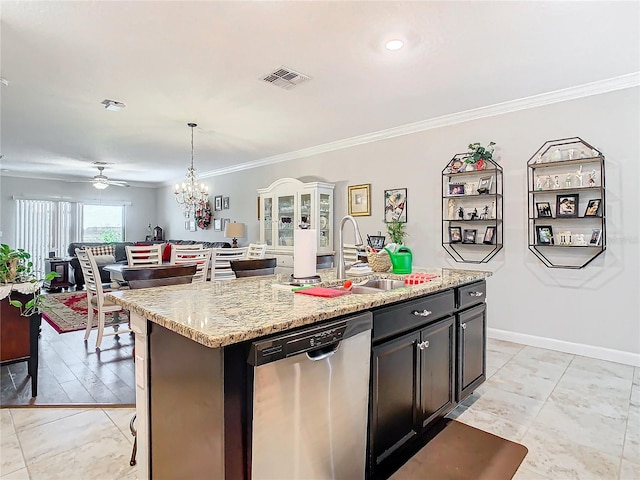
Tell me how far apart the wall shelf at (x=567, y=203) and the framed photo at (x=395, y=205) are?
4.69ft

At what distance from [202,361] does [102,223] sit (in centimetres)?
992

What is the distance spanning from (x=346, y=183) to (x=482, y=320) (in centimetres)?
325

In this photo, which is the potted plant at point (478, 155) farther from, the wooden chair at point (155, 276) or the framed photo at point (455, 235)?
the wooden chair at point (155, 276)

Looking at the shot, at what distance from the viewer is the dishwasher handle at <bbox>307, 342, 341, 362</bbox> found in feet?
4.21

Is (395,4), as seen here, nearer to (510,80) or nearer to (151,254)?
(510,80)

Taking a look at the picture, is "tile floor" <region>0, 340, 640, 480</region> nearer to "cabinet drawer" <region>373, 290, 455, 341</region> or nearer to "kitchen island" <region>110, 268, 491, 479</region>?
"kitchen island" <region>110, 268, 491, 479</region>

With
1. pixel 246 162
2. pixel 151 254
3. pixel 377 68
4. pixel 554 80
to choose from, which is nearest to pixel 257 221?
pixel 246 162

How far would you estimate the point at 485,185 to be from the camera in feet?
12.8

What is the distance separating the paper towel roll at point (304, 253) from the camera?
2.01m

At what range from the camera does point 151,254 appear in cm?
411

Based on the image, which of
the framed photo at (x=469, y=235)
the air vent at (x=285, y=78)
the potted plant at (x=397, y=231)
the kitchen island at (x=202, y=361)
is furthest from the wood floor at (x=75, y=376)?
the framed photo at (x=469, y=235)

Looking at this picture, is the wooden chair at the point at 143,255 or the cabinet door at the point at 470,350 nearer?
the cabinet door at the point at 470,350

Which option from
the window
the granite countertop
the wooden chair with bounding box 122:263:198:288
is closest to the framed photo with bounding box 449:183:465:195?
the granite countertop

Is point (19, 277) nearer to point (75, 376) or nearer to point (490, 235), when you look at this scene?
point (75, 376)
